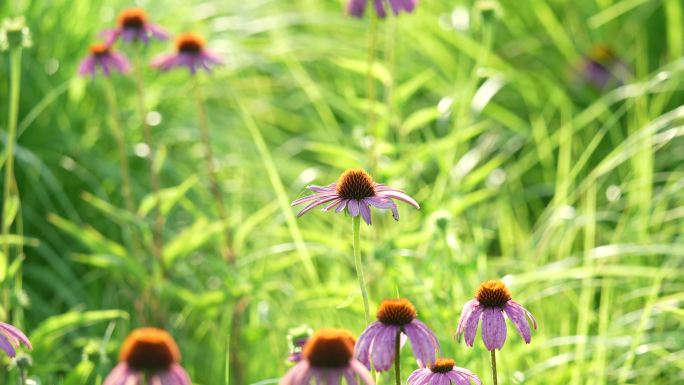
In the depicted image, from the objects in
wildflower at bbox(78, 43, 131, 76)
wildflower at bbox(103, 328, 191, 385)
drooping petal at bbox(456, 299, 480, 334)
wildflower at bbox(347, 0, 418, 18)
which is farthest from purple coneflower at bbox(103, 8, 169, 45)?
wildflower at bbox(103, 328, 191, 385)

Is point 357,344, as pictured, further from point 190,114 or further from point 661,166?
point 190,114

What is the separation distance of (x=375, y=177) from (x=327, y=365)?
3.97 ft

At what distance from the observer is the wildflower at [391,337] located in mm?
1268

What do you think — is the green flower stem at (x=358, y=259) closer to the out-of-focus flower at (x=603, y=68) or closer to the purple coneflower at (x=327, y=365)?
the purple coneflower at (x=327, y=365)

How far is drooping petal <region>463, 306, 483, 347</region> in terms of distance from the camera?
4.56 ft

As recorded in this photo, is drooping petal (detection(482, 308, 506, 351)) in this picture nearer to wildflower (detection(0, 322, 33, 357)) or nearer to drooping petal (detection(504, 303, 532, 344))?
drooping petal (detection(504, 303, 532, 344))

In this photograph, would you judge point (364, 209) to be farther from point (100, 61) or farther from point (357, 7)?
point (100, 61)

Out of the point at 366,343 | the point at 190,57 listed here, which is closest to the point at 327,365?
the point at 366,343

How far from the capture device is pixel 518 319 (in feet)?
4.57

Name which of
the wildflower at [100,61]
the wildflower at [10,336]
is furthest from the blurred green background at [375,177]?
the wildflower at [10,336]

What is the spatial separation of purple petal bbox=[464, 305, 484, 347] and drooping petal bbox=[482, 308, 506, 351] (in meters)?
0.01

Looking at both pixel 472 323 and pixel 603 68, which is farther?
pixel 603 68

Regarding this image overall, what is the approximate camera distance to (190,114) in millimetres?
3402

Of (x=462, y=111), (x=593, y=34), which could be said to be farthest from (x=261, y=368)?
(x=593, y=34)
